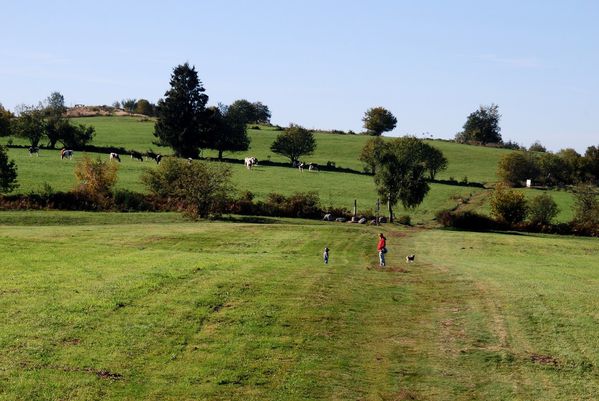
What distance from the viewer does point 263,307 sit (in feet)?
86.1

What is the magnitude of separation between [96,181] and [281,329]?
60341 mm

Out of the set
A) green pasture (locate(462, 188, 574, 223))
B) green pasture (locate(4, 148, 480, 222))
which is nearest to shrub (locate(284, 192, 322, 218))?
green pasture (locate(4, 148, 480, 222))

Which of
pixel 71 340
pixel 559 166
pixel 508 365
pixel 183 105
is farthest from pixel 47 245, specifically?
pixel 559 166

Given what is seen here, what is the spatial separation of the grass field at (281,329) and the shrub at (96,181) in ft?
121

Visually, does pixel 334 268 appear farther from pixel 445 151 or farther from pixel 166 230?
pixel 445 151

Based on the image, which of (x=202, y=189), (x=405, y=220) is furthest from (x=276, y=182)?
(x=202, y=189)

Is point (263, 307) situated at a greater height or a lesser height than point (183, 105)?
lesser

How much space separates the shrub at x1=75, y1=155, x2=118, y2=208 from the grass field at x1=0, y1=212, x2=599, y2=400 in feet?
121

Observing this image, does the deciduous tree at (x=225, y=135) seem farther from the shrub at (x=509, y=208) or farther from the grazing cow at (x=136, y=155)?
the shrub at (x=509, y=208)

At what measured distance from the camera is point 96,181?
79562 millimetres

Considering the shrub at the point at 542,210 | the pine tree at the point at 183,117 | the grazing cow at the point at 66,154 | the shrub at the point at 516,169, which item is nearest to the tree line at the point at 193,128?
the pine tree at the point at 183,117

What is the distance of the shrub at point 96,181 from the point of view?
3061 inches

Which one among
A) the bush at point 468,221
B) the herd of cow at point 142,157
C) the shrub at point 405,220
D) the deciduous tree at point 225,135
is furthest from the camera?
the deciduous tree at point 225,135

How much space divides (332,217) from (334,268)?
40953 millimetres
